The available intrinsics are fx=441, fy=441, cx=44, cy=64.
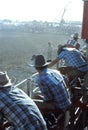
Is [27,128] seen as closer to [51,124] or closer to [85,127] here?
[51,124]

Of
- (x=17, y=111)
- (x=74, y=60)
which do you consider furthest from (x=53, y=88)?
(x=74, y=60)

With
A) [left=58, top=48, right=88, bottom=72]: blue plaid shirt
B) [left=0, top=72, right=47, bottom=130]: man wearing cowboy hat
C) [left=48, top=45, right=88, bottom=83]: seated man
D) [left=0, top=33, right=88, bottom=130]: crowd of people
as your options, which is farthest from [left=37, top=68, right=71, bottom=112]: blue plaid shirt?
[left=58, top=48, right=88, bottom=72]: blue plaid shirt

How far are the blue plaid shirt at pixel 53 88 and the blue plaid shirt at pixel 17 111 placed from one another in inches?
46.8

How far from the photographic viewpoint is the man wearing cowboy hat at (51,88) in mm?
6066

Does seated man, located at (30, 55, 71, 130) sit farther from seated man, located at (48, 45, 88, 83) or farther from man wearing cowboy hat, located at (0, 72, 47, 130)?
seated man, located at (48, 45, 88, 83)

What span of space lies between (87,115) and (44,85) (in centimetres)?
118

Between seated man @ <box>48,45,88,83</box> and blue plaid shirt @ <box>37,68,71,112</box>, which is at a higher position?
blue plaid shirt @ <box>37,68,71,112</box>

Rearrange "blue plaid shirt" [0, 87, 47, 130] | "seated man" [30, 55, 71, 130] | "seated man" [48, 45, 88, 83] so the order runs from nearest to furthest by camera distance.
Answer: "blue plaid shirt" [0, 87, 47, 130]
"seated man" [30, 55, 71, 130]
"seated man" [48, 45, 88, 83]

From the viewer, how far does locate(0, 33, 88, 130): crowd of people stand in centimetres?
482

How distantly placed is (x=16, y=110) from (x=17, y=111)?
0.02 meters

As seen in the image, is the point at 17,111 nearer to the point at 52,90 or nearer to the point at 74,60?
the point at 52,90

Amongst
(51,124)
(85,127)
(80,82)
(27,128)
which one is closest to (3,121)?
(27,128)

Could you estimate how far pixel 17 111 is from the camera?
4.81 meters

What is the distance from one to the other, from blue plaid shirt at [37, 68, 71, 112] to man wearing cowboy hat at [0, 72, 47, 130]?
1.17 metres
